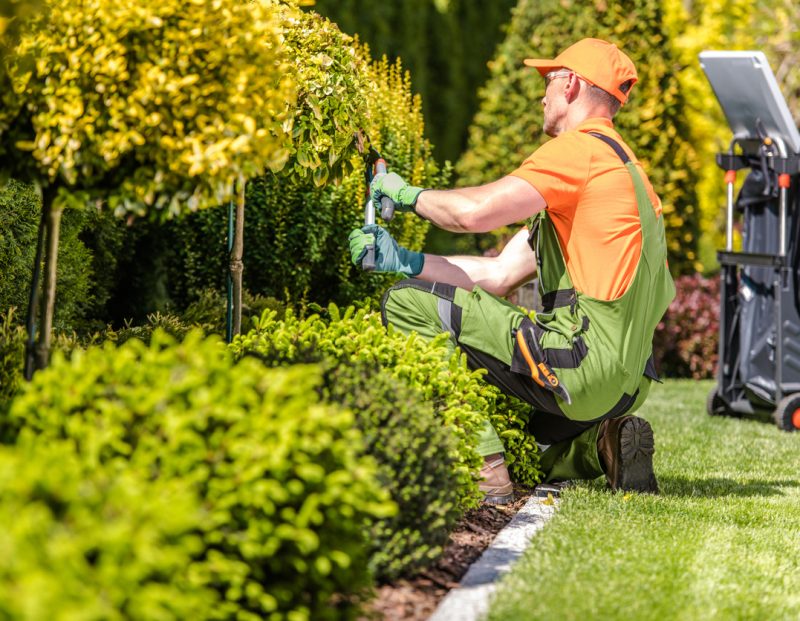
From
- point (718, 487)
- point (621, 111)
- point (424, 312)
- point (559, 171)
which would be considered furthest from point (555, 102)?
point (621, 111)

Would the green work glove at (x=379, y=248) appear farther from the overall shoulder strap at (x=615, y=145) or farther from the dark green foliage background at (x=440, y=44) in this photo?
the dark green foliage background at (x=440, y=44)

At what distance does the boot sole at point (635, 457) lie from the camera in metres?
4.30

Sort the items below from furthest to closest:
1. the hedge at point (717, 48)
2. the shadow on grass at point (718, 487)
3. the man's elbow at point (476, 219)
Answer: the hedge at point (717, 48), the shadow on grass at point (718, 487), the man's elbow at point (476, 219)

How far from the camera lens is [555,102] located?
4.40 metres

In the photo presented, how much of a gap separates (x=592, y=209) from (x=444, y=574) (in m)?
1.58

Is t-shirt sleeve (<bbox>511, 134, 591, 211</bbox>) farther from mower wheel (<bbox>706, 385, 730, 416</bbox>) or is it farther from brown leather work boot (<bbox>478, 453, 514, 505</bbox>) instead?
mower wheel (<bbox>706, 385, 730, 416</bbox>)

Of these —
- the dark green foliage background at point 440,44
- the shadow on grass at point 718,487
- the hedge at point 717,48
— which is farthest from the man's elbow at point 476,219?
the hedge at point 717,48

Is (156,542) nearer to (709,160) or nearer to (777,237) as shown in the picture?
(777,237)

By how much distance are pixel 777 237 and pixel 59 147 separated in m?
5.34

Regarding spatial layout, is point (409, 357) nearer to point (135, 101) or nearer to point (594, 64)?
point (135, 101)

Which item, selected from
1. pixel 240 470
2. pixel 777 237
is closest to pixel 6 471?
pixel 240 470

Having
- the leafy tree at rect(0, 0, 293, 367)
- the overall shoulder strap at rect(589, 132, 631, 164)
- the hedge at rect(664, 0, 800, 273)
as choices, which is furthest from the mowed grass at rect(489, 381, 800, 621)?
the hedge at rect(664, 0, 800, 273)

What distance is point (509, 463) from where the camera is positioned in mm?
4414

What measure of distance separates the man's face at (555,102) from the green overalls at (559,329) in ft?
0.81
